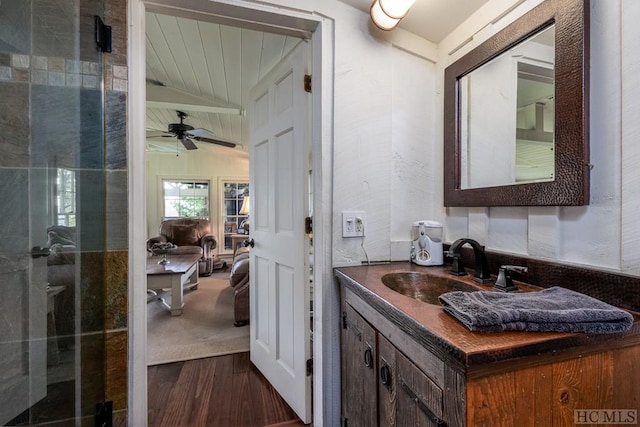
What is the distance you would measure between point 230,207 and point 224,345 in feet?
13.8

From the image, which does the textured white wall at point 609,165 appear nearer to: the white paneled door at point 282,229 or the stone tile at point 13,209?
the white paneled door at point 282,229

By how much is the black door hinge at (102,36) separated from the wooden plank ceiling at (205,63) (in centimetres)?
65

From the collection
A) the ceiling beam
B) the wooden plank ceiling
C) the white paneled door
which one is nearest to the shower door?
the wooden plank ceiling

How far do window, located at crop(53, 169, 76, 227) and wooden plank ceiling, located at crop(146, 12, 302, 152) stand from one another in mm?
1102

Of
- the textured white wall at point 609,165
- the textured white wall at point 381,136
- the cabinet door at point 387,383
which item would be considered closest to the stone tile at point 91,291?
the textured white wall at point 381,136

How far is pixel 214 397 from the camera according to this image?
5.75ft

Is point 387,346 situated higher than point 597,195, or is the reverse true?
point 597,195

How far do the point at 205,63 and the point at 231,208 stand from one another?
13.8 ft

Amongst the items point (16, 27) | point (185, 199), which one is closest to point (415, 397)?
point (16, 27)

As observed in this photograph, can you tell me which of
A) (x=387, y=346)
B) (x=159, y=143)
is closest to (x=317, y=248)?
(x=387, y=346)

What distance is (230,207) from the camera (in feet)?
20.4

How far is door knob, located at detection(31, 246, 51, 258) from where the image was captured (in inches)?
44.8

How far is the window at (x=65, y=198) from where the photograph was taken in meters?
1.14

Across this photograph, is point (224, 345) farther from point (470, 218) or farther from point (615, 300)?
point (615, 300)
